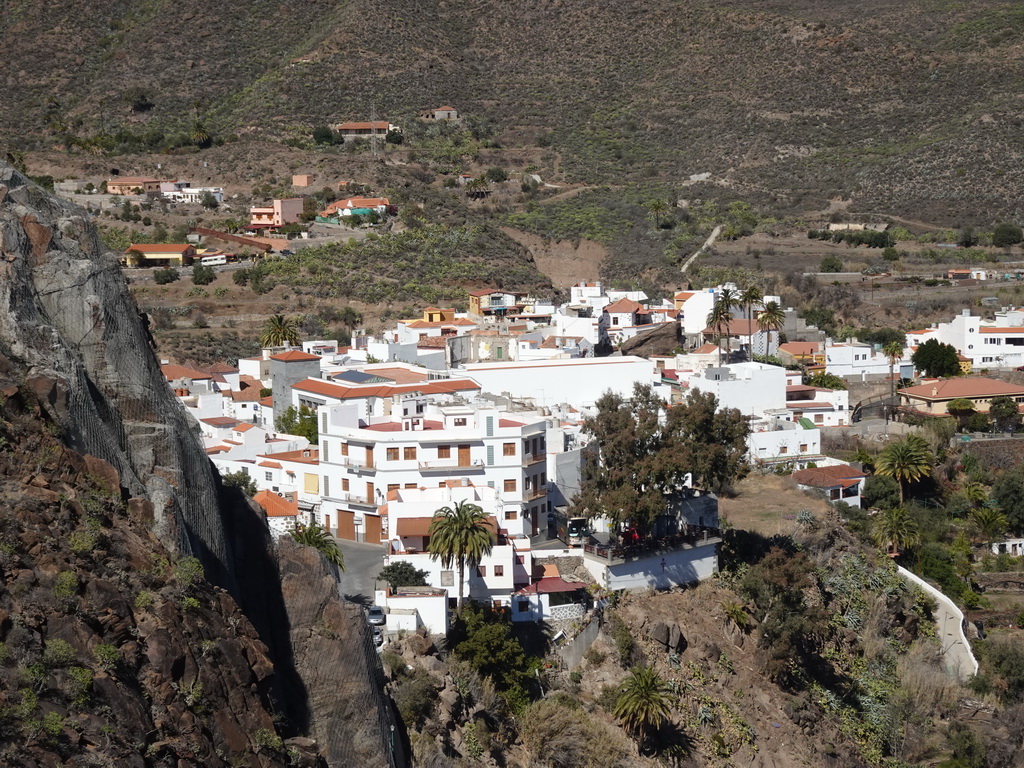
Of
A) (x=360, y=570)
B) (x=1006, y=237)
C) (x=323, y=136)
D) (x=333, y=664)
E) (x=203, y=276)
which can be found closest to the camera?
(x=333, y=664)

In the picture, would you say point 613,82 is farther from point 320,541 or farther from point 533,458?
point 320,541

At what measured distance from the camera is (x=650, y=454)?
3412 cm

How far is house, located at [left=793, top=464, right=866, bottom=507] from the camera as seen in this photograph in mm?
43688

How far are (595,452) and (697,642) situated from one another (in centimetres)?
591

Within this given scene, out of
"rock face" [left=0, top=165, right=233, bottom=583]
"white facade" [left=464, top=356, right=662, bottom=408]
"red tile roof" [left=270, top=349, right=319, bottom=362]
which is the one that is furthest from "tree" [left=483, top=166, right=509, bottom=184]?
"rock face" [left=0, top=165, right=233, bottom=583]

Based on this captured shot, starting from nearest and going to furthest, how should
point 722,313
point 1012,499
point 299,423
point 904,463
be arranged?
point 299,423 → point 904,463 → point 1012,499 → point 722,313

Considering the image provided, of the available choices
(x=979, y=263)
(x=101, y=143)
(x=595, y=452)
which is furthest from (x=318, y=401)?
(x=101, y=143)

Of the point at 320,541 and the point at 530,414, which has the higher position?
the point at 530,414

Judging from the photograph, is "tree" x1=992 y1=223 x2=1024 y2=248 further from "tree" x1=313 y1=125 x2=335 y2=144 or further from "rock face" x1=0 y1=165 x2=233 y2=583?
"rock face" x1=0 y1=165 x2=233 y2=583

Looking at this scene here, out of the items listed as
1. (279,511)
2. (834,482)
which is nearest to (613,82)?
(834,482)

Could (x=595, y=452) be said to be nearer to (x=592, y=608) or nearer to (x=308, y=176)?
(x=592, y=608)

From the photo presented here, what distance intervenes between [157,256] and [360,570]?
4770 centimetres

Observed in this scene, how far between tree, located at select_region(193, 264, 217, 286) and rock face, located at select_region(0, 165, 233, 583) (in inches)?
2040

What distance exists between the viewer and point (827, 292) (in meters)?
74.8
